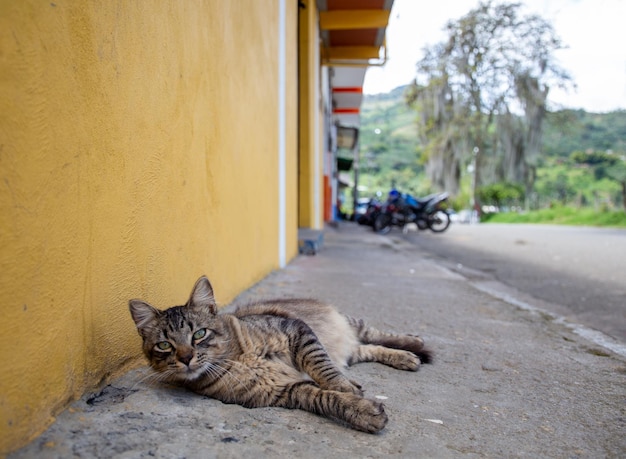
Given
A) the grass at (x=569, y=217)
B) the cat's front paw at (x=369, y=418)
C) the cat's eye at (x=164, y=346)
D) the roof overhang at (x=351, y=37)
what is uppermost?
the roof overhang at (x=351, y=37)

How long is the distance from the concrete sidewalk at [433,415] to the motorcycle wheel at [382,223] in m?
12.8

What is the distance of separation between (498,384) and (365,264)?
4345 millimetres

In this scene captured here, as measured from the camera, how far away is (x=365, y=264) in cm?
664

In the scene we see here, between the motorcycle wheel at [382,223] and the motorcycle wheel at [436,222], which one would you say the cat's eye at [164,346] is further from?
the motorcycle wheel at [436,222]

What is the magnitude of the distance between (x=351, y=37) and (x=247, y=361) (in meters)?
10.6

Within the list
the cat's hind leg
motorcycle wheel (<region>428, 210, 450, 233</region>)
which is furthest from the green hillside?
the cat's hind leg

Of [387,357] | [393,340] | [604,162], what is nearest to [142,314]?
[387,357]

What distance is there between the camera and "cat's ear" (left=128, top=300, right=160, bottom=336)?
189 cm

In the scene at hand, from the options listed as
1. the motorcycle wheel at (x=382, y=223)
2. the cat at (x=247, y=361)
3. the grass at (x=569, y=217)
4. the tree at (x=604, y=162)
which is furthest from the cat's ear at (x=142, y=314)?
the tree at (x=604, y=162)

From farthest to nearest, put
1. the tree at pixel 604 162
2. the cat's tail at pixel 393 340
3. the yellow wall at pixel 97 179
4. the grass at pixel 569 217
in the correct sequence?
the tree at pixel 604 162
the grass at pixel 569 217
the cat's tail at pixel 393 340
the yellow wall at pixel 97 179

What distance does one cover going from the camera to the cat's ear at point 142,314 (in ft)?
6.19

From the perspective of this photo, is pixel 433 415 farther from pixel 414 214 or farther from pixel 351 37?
pixel 414 214

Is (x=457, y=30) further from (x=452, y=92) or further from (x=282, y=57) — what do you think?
(x=282, y=57)

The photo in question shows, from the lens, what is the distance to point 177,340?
187 cm
